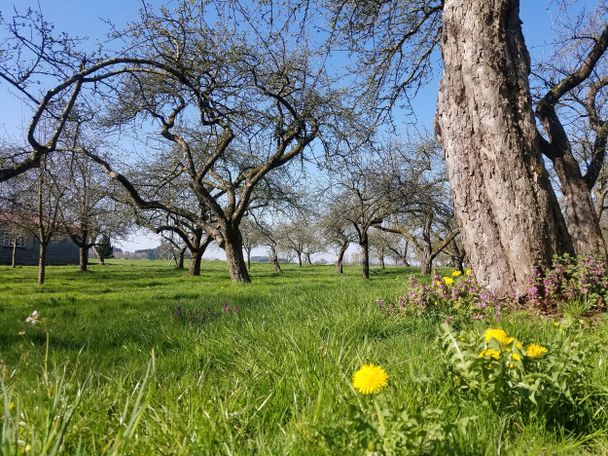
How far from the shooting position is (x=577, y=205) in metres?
7.74

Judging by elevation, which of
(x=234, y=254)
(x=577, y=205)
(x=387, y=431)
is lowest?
(x=387, y=431)

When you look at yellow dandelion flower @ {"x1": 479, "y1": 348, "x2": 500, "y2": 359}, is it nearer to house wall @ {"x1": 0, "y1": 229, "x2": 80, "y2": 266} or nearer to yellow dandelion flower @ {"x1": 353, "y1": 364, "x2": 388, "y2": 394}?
yellow dandelion flower @ {"x1": 353, "y1": 364, "x2": 388, "y2": 394}

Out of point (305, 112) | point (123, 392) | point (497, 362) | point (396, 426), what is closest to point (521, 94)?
point (497, 362)

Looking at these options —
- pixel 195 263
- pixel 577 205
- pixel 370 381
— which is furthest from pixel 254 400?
pixel 195 263

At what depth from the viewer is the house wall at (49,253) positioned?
37656mm

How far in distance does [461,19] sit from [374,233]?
44.3m

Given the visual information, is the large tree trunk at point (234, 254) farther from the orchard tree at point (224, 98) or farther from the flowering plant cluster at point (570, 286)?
the flowering plant cluster at point (570, 286)

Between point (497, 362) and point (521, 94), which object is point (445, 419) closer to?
point (497, 362)

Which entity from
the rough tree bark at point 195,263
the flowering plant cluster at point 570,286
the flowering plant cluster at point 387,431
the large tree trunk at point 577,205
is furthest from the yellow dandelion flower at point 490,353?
the rough tree bark at point 195,263

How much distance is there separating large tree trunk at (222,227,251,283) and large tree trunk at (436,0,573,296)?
1053 cm

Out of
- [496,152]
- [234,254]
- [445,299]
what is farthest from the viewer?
[234,254]

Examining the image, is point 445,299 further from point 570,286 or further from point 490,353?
point 490,353

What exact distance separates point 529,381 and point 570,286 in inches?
123

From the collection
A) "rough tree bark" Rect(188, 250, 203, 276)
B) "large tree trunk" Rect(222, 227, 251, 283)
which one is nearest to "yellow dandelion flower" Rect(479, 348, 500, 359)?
"large tree trunk" Rect(222, 227, 251, 283)
